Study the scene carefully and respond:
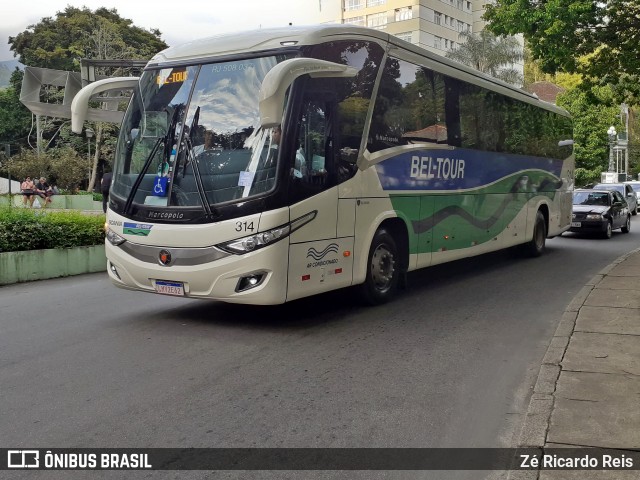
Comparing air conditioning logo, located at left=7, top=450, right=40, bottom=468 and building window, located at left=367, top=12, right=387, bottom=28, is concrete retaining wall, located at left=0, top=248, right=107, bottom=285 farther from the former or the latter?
building window, located at left=367, top=12, right=387, bottom=28

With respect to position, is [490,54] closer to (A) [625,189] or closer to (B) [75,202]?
(A) [625,189]

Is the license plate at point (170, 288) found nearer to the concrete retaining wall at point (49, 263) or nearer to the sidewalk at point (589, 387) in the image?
the sidewalk at point (589, 387)

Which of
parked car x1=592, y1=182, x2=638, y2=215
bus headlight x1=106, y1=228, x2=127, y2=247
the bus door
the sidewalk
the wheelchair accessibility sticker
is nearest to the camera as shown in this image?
the sidewalk

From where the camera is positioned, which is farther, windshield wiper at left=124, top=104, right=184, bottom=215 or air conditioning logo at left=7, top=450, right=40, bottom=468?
windshield wiper at left=124, top=104, right=184, bottom=215

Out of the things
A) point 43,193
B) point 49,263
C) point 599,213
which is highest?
point 43,193

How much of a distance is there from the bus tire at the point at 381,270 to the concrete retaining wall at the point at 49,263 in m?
6.42

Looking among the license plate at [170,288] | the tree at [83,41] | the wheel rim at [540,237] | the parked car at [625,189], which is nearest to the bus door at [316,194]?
the license plate at [170,288]

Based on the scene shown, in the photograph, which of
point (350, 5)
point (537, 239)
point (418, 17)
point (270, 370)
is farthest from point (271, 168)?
point (350, 5)

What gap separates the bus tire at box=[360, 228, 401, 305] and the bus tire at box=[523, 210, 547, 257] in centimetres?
705

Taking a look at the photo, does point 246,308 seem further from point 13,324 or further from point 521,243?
point 521,243

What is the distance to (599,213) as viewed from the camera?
2094 centimetres

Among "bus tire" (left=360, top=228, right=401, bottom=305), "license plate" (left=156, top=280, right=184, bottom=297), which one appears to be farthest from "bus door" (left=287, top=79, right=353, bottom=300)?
"license plate" (left=156, top=280, right=184, bottom=297)

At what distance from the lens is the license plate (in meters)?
7.36

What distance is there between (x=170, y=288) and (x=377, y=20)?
2917 inches
